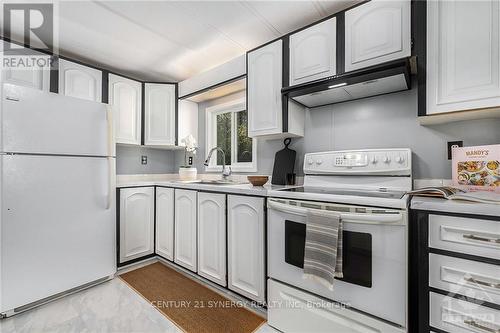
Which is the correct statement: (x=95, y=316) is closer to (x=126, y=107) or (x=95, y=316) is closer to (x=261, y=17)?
(x=126, y=107)

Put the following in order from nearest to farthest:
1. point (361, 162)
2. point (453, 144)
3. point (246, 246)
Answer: point (453, 144) → point (361, 162) → point (246, 246)

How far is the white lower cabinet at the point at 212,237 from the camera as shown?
6.25 ft

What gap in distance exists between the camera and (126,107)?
2627 mm

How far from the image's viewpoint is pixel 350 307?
122cm

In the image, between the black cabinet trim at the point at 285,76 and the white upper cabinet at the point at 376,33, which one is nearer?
the white upper cabinet at the point at 376,33

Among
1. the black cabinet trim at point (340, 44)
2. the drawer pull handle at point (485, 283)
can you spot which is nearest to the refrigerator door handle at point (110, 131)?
the black cabinet trim at point (340, 44)

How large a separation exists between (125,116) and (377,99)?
253cm

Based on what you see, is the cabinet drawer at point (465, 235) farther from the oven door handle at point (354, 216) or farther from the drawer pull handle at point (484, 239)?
the oven door handle at point (354, 216)

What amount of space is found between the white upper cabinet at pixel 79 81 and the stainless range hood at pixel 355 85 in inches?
77.5

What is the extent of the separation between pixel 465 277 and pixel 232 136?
237cm

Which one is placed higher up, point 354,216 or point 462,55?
point 462,55

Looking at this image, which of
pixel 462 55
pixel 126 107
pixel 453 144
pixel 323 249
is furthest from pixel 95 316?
pixel 462 55

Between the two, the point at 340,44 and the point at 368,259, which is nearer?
the point at 368,259

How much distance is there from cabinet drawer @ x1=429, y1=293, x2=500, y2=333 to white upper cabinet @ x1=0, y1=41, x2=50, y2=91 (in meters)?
3.14
